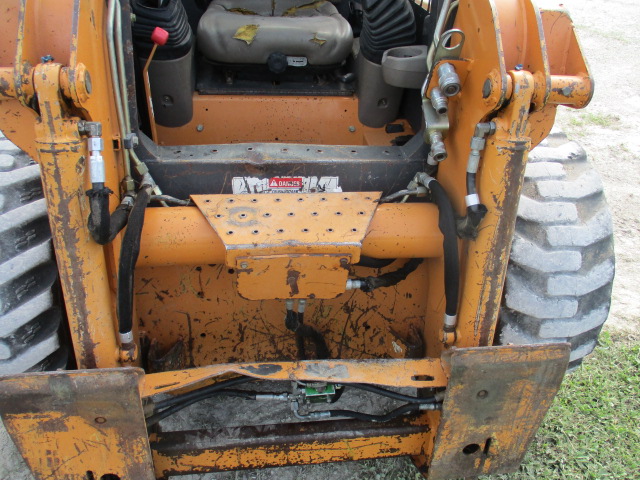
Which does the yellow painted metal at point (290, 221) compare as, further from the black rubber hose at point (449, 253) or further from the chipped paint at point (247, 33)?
the chipped paint at point (247, 33)

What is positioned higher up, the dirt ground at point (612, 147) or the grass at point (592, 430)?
the grass at point (592, 430)

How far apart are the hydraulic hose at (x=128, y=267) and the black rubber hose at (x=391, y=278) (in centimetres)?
90

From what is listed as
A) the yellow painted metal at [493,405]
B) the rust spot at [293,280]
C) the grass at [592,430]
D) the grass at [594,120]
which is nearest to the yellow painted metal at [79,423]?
the rust spot at [293,280]

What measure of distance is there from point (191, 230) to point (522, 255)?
50.5 inches

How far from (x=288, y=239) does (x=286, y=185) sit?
0.53 meters

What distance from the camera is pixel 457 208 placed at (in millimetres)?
2334

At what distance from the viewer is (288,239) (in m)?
2.14

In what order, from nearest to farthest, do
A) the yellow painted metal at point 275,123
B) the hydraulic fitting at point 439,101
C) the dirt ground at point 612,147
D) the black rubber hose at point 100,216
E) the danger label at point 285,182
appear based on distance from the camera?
the black rubber hose at point 100,216 → the hydraulic fitting at point 439,101 → the danger label at point 285,182 → the dirt ground at point 612,147 → the yellow painted metal at point 275,123

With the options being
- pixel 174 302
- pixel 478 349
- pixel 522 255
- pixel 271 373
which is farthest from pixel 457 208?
pixel 174 302

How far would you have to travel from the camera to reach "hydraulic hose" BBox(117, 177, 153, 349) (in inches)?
81.6

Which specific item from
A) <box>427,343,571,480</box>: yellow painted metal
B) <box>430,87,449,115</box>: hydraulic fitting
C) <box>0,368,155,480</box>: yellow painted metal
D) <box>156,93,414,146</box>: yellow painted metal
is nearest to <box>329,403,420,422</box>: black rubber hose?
<box>427,343,571,480</box>: yellow painted metal

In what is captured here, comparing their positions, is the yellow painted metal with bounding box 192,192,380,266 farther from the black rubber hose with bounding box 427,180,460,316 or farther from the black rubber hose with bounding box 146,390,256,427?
the black rubber hose with bounding box 146,390,256,427

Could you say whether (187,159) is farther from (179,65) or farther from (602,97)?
(602,97)

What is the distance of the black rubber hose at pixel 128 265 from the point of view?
207 cm
